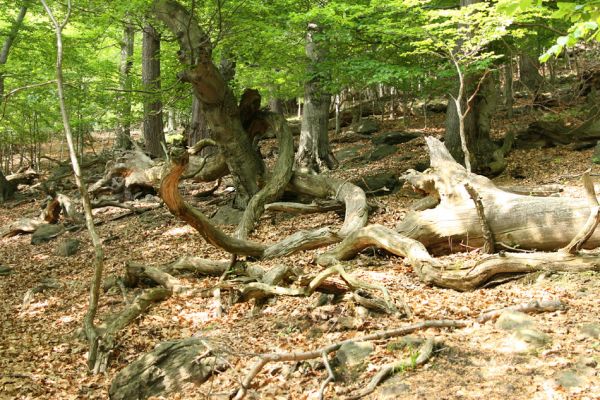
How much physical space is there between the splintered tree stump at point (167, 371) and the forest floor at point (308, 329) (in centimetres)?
13

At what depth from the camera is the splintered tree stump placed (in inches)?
183

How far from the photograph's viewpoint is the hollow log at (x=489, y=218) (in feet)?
19.3

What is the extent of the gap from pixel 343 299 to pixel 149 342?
2384 millimetres

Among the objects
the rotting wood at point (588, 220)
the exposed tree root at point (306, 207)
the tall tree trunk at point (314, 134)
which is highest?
the tall tree trunk at point (314, 134)

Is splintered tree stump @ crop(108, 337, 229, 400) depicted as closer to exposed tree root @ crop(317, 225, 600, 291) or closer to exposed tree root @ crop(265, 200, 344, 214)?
exposed tree root @ crop(317, 225, 600, 291)

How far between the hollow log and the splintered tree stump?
3.39m

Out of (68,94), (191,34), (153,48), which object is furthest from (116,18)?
(153,48)

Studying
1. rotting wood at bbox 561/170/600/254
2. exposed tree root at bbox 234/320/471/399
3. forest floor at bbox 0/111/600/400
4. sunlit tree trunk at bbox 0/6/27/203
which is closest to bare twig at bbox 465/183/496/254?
forest floor at bbox 0/111/600/400

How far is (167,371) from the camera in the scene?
479cm

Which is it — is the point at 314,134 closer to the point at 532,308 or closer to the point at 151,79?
the point at 151,79

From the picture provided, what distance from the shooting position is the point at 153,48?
1531cm

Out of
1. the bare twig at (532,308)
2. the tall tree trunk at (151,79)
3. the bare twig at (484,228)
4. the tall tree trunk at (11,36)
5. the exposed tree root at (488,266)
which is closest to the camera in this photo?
the bare twig at (532,308)

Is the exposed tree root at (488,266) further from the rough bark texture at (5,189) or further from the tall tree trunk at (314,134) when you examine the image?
the rough bark texture at (5,189)

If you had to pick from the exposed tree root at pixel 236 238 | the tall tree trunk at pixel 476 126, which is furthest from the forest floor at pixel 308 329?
the tall tree trunk at pixel 476 126
